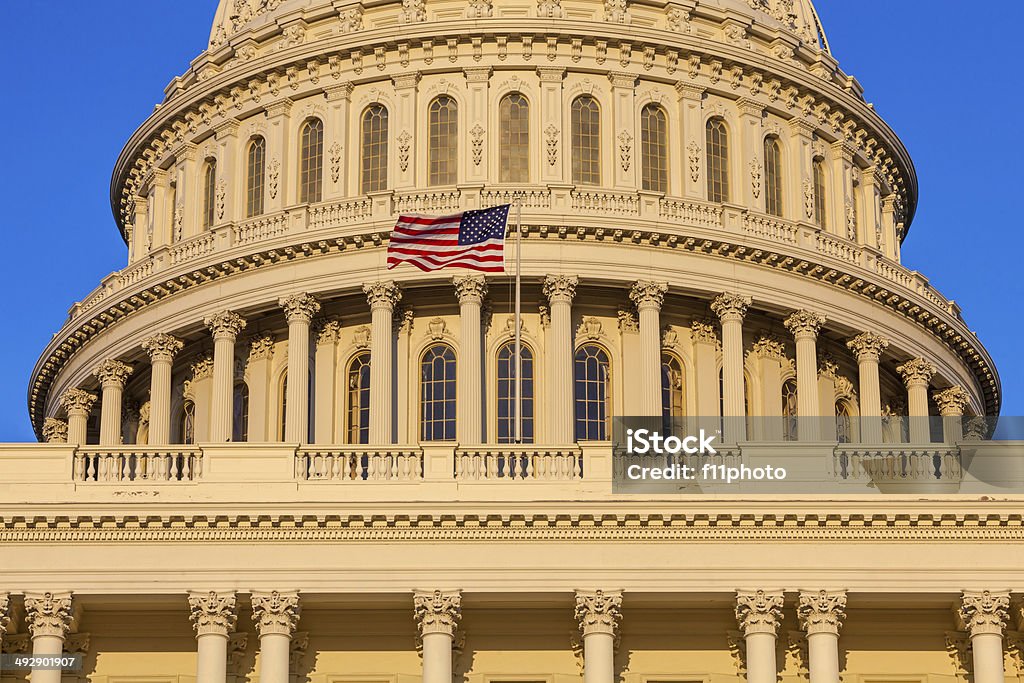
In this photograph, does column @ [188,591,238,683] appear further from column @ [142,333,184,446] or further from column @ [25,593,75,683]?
column @ [142,333,184,446]

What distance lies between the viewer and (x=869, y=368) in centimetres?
6719

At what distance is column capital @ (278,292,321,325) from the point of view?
6456cm

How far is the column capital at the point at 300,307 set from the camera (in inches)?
2542

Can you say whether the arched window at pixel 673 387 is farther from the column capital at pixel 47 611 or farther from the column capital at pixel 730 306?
the column capital at pixel 47 611

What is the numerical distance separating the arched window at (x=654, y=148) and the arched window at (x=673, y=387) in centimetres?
516

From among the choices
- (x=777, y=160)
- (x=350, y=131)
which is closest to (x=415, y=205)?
(x=350, y=131)

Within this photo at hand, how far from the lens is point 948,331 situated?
7062cm

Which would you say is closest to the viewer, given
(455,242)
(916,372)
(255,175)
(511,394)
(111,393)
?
(455,242)

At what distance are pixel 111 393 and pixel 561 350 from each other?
47.1 ft

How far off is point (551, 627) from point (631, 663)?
185 cm

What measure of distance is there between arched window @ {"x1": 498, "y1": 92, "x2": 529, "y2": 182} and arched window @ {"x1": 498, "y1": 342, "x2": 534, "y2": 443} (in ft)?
17.5

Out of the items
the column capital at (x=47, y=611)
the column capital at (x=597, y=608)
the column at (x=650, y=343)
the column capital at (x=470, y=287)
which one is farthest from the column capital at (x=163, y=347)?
the column capital at (x=597, y=608)

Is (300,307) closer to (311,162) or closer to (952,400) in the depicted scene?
(311,162)

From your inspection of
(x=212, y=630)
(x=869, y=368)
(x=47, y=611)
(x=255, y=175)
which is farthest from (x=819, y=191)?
(x=47, y=611)
